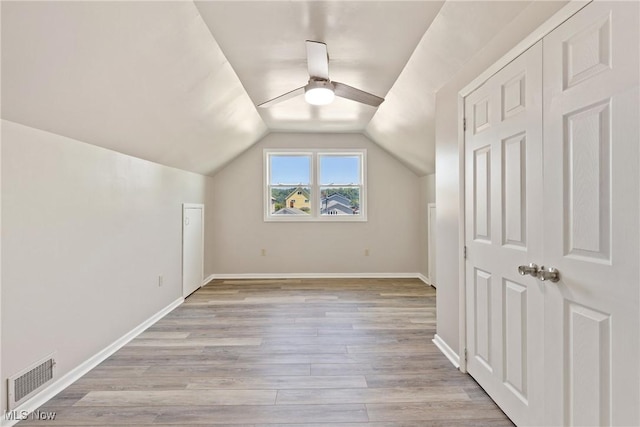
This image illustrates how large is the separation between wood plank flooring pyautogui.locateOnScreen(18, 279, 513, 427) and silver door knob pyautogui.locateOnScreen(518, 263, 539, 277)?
92cm

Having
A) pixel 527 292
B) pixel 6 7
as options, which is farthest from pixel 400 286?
pixel 6 7

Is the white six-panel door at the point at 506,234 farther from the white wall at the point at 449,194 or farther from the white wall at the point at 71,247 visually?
the white wall at the point at 71,247

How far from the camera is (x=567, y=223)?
4.26ft

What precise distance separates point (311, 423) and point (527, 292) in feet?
4.48

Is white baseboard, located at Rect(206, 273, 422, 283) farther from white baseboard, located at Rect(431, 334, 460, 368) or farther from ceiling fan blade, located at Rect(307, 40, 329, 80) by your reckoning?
ceiling fan blade, located at Rect(307, 40, 329, 80)

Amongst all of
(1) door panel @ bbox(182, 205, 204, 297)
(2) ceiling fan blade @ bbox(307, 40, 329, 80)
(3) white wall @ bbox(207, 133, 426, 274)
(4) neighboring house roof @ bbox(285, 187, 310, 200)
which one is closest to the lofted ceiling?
(2) ceiling fan blade @ bbox(307, 40, 329, 80)

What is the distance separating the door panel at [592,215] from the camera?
1.04 m

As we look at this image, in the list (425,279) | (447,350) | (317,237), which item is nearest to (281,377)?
(447,350)

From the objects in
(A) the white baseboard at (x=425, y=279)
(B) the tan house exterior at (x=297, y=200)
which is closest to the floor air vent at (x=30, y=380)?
(B) the tan house exterior at (x=297, y=200)

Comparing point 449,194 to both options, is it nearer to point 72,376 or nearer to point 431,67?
point 431,67

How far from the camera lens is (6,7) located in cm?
127

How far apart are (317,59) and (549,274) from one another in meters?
1.85

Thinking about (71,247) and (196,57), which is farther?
(196,57)

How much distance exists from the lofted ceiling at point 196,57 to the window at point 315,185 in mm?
1867
